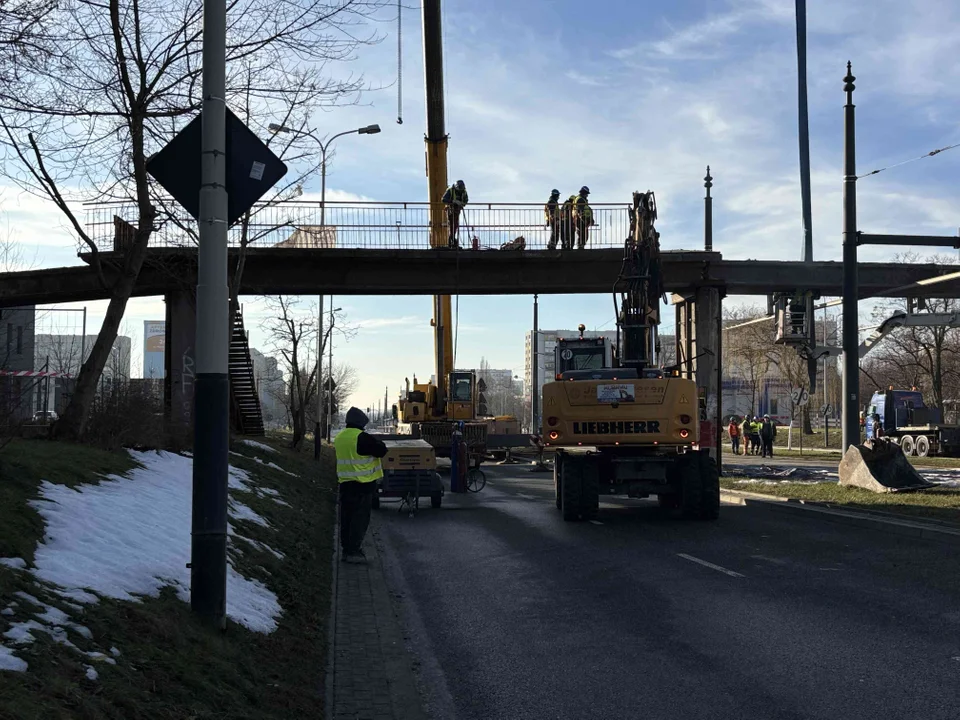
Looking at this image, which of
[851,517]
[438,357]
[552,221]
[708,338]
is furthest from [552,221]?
[851,517]

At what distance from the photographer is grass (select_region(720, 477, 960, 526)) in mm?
15161

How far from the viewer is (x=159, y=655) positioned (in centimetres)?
506

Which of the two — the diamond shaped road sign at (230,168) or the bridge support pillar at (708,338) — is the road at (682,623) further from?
the bridge support pillar at (708,338)

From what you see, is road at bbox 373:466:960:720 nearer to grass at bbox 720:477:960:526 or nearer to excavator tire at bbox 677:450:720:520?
excavator tire at bbox 677:450:720:520

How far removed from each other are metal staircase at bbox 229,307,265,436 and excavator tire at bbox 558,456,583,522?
12.7 meters

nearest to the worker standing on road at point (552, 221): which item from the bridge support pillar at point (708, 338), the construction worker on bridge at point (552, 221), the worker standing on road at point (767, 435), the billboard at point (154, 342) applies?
the construction worker on bridge at point (552, 221)

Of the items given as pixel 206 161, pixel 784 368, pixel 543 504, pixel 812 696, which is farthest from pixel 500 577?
pixel 784 368

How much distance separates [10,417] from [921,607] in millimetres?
8109

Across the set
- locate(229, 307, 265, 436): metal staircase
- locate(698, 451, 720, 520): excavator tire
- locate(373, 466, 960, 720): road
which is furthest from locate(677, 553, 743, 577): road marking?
locate(229, 307, 265, 436): metal staircase

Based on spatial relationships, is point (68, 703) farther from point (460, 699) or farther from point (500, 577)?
point (500, 577)

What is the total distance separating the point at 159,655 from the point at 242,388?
2509 cm

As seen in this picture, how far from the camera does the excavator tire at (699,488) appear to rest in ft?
52.4

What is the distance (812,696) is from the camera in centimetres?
586

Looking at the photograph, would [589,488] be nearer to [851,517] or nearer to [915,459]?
[851,517]
